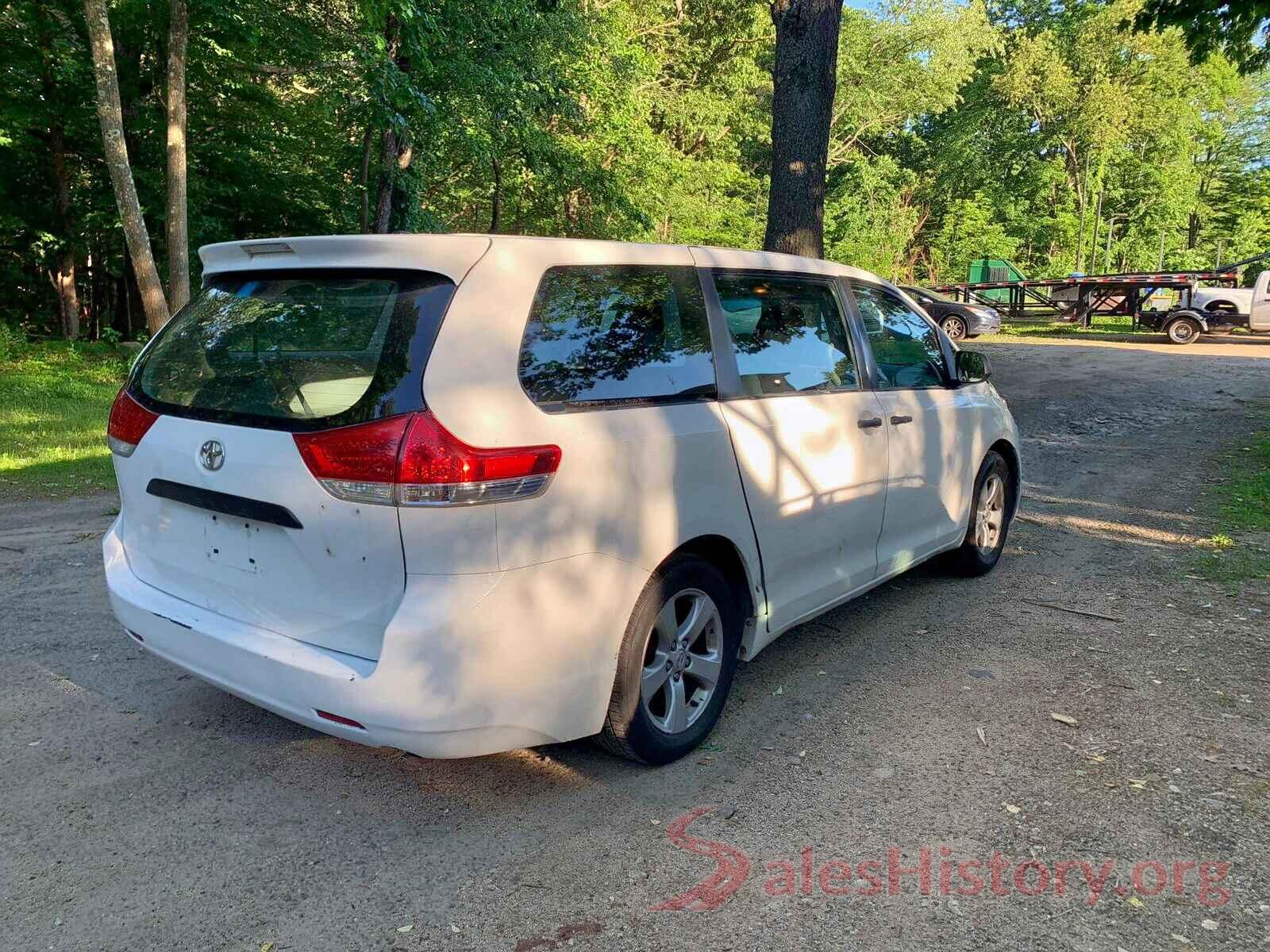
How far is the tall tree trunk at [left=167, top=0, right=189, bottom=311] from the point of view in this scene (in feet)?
41.4

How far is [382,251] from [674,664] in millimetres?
1735

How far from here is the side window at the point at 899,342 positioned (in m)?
4.57

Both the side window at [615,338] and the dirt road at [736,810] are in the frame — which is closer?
the dirt road at [736,810]

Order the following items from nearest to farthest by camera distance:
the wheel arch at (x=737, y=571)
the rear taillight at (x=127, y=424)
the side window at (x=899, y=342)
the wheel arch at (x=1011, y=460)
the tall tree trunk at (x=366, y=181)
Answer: the rear taillight at (x=127, y=424) → the wheel arch at (x=737, y=571) → the side window at (x=899, y=342) → the wheel arch at (x=1011, y=460) → the tall tree trunk at (x=366, y=181)

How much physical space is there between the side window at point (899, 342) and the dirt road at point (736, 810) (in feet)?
4.27

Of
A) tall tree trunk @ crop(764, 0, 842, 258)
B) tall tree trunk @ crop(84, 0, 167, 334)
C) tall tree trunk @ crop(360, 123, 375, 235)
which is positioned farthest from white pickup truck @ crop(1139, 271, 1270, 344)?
tall tree trunk @ crop(84, 0, 167, 334)

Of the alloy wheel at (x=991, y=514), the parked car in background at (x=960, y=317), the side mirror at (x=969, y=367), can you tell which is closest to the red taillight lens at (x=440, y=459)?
the side mirror at (x=969, y=367)

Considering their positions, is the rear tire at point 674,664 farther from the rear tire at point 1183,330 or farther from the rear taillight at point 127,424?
the rear tire at point 1183,330

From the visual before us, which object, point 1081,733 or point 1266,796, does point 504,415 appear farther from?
point 1266,796

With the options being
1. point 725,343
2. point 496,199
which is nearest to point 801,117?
point 725,343

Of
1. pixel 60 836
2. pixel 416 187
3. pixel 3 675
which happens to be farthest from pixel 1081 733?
pixel 416 187

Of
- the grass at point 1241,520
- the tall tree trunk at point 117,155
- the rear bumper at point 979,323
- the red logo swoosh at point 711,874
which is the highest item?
the tall tree trunk at point 117,155

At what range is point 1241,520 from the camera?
7.06 meters

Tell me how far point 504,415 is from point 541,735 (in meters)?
1.01
